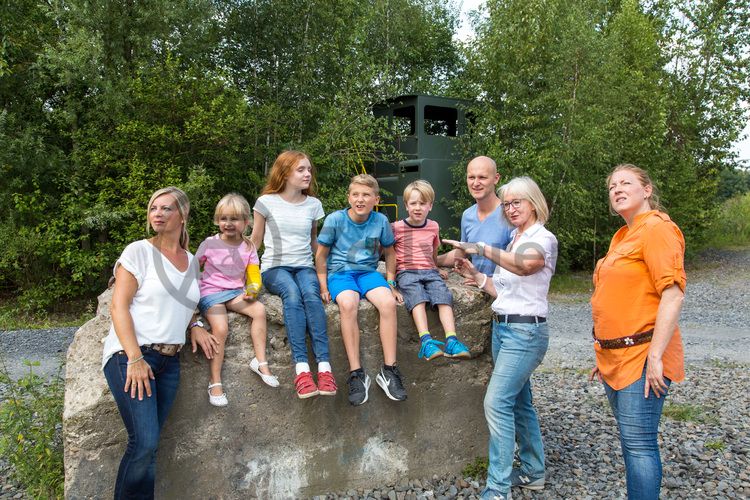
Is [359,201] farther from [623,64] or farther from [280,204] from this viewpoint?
[623,64]

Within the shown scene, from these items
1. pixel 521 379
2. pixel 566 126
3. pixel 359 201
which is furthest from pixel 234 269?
pixel 566 126

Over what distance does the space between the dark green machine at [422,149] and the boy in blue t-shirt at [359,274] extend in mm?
9141

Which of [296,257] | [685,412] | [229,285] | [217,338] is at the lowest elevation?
[685,412]

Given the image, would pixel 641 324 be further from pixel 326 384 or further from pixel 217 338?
pixel 217 338

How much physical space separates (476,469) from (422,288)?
4.57 ft

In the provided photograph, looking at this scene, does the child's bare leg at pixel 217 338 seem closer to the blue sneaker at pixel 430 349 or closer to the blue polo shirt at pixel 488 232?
the blue sneaker at pixel 430 349

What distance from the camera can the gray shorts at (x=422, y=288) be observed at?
12.6 ft

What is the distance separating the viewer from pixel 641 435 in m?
2.78

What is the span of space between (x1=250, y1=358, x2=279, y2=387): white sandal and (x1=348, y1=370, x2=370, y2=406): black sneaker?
0.46 m

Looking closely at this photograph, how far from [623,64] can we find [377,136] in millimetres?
8950

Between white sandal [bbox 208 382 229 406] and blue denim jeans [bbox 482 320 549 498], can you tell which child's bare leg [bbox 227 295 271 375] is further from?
blue denim jeans [bbox 482 320 549 498]

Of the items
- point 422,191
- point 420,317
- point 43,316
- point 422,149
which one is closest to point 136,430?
point 420,317

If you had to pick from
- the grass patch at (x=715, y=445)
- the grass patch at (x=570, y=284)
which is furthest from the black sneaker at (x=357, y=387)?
the grass patch at (x=570, y=284)

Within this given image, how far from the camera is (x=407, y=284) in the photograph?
394cm
